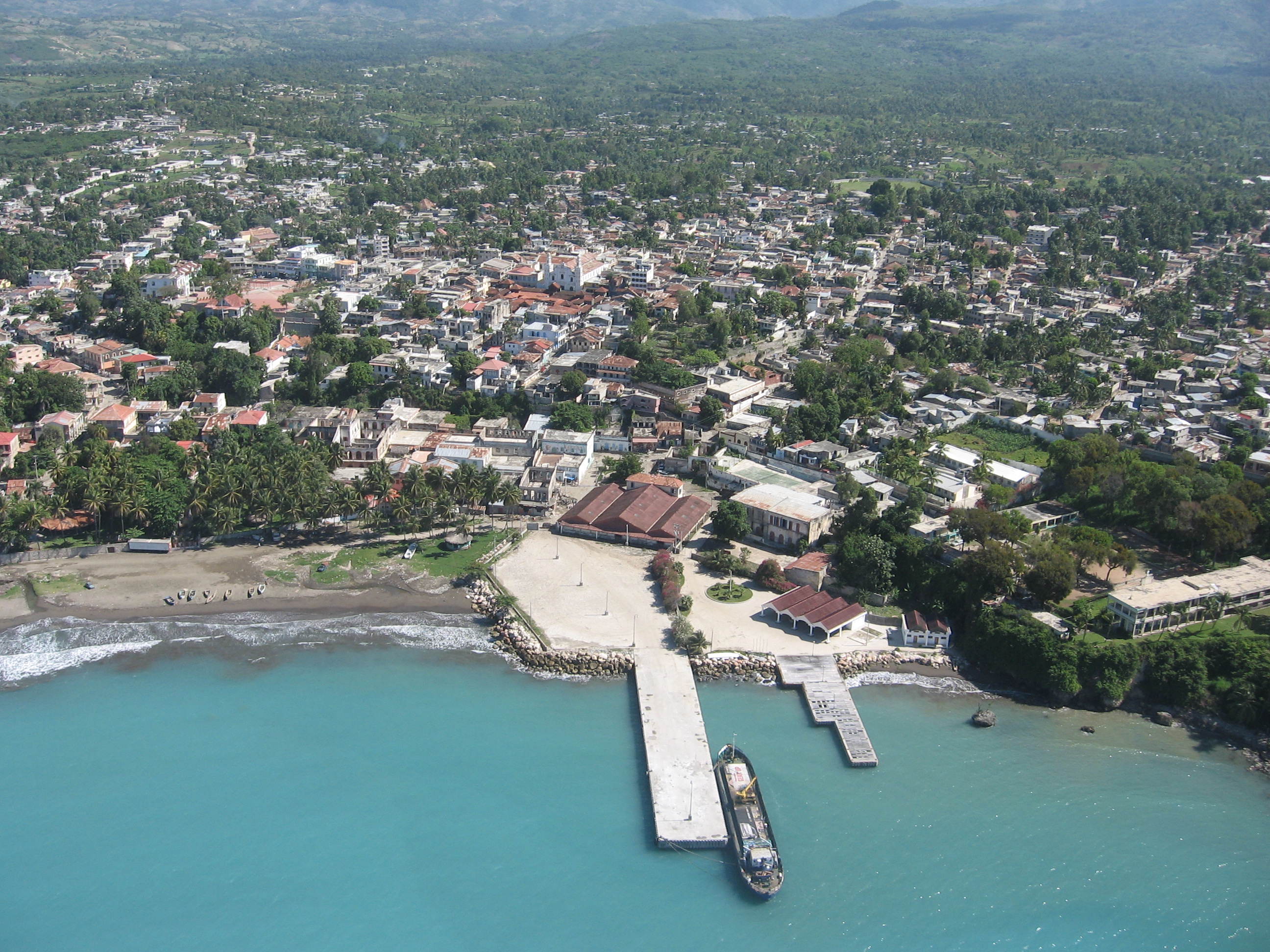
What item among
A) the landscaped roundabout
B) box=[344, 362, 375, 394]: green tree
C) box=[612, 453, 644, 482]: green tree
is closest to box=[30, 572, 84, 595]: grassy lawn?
box=[344, 362, 375, 394]: green tree

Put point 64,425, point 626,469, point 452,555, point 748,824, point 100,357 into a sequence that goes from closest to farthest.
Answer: point 748,824, point 452,555, point 626,469, point 64,425, point 100,357

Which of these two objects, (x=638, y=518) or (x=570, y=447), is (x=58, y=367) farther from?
(x=638, y=518)

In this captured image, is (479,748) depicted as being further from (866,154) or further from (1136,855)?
(866,154)

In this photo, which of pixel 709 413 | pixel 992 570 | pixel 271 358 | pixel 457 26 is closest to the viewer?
pixel 992 570

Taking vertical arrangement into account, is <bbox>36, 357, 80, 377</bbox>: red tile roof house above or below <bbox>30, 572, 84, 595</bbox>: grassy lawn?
A: above

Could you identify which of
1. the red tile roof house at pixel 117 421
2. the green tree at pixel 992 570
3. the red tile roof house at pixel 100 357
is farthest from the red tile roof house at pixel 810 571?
the red tile roof house at pixel 100 357

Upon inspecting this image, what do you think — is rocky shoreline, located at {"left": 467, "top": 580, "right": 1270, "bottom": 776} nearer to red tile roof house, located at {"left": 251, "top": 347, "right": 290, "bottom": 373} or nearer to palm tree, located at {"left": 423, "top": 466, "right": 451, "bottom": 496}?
palm tree, located at {"left": 423, "top": 466, "right": 451, "bottom": 496}

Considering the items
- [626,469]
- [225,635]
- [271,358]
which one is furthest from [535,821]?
[271,358]
